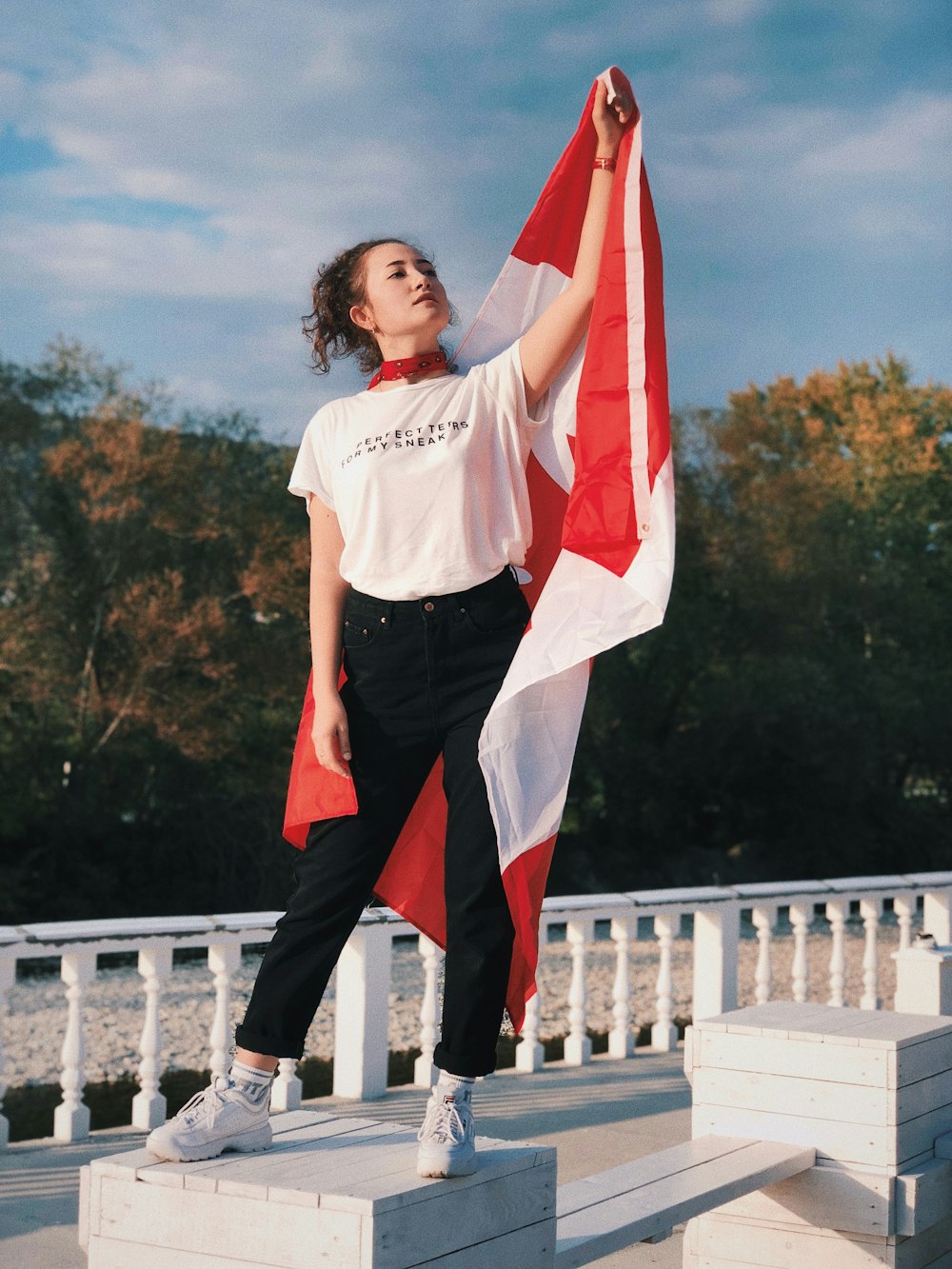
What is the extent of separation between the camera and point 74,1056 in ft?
13.0

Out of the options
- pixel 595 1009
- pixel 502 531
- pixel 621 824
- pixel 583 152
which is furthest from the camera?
pixel 621 824

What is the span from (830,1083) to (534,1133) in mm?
1747

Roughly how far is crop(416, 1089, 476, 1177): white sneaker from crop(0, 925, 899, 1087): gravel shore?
5900mm

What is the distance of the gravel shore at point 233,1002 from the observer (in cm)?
892

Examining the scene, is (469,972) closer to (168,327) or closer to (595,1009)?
(595,1009)

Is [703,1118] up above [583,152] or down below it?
below

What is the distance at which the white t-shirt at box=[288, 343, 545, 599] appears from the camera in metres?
1.99

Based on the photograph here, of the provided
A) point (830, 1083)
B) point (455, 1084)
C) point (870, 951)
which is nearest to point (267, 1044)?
point (455, 1084)

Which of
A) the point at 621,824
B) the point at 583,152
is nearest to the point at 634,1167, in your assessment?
the point at 583,152

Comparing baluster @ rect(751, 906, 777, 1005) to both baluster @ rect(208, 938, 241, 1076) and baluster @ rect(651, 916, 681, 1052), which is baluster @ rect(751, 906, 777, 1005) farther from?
baluster @ rect(208, 938, 241, 1076)

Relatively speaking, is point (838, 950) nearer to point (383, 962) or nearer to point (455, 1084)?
point (383, 962)

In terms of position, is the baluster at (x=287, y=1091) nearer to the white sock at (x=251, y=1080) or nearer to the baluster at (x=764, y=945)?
the baluster at (x=764, y=945)

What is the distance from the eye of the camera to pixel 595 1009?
33.9 ft

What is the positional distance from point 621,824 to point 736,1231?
15.3m
